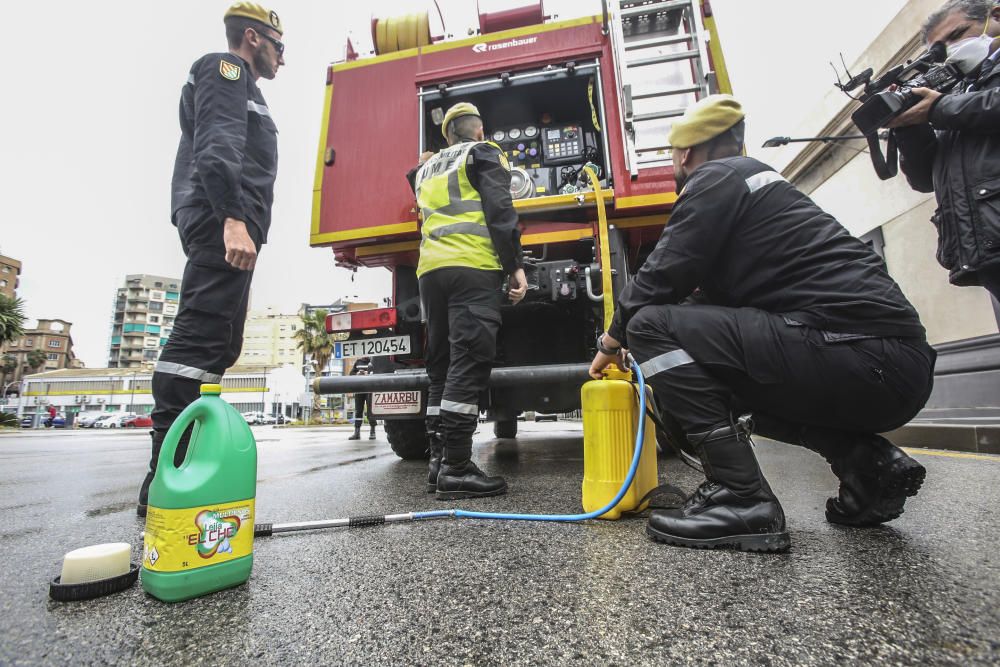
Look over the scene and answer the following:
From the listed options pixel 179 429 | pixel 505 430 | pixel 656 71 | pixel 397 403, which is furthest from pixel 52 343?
pixel 179 429

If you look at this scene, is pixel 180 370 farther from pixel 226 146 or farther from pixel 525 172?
pixel 525 172

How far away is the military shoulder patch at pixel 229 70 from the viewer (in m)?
1.92

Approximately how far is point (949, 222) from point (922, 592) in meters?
1.71

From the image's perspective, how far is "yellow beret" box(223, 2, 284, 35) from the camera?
210 centimetres

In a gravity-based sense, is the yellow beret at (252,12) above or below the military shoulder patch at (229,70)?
above

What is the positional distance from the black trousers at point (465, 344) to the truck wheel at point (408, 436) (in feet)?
4.72

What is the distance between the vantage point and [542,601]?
93 cm

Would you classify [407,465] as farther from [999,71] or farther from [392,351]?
[999,71]

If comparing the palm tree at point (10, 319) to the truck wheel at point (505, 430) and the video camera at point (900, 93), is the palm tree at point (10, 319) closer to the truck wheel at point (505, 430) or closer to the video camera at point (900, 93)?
the truck wheel at point (505, 430)

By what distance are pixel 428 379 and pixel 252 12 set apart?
6.28 ft

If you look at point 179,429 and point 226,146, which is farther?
point 226,146

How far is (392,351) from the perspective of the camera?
297 cm

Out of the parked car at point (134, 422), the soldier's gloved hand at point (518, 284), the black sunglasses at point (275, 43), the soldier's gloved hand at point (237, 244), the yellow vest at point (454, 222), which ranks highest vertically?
the black sunglasses at point (275, 43)

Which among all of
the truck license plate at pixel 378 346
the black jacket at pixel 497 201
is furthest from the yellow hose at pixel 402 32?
the truck license plate at pixel 378 346
